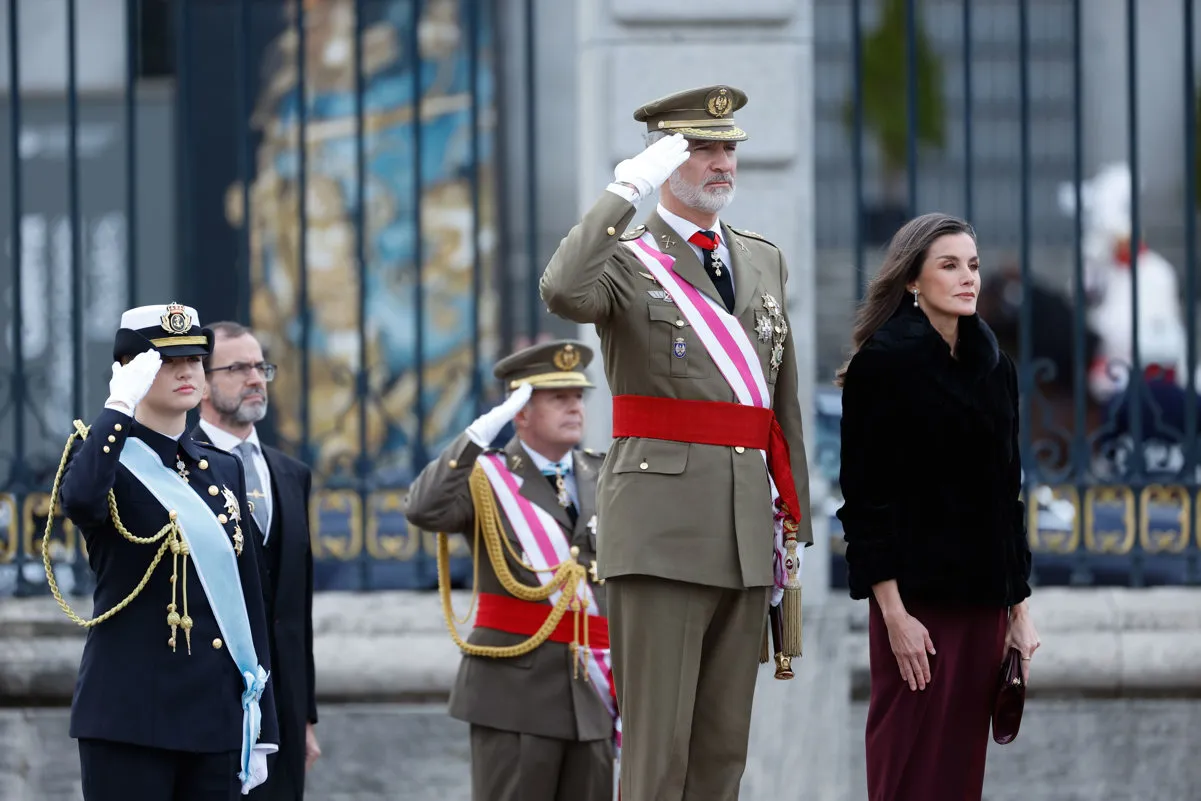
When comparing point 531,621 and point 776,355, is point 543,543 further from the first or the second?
point 776,355

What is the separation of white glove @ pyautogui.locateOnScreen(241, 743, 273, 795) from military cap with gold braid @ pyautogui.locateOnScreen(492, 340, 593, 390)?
1.36m

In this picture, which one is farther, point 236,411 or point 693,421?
point 236,411

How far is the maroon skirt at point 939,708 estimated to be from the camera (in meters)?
4.41

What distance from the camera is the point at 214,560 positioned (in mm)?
4477

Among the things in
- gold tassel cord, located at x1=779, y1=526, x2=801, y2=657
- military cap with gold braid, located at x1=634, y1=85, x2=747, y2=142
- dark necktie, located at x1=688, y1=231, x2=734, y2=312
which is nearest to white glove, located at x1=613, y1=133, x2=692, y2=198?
military cap with gold braid, located at x1=634, y1=85, x2=747, y2=142

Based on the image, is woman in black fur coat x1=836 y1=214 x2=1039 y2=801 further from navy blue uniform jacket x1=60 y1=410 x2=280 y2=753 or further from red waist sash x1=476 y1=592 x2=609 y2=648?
navy blue uniform jacket x1=60 y1=410 x2=280 y2=753

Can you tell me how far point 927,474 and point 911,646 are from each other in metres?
0.37

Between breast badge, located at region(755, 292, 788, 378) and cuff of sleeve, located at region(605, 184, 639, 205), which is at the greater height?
cuff of sleeve, located at region(605, 184, 639, 205)

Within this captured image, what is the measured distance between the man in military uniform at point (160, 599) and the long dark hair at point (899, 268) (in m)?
1.46

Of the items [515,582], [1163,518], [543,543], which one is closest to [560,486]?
[543,543]

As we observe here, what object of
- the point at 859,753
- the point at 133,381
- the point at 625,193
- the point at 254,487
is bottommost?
the point at 859,753

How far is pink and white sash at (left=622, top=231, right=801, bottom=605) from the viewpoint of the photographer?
4.37m

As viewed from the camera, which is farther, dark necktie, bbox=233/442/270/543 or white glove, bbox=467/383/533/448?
white glove, bbox=467/383/533/448

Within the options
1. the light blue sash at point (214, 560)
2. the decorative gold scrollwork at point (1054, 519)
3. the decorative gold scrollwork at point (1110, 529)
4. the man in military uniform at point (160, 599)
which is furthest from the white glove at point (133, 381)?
the decorative gold scrollwork at point (1110, 529)
